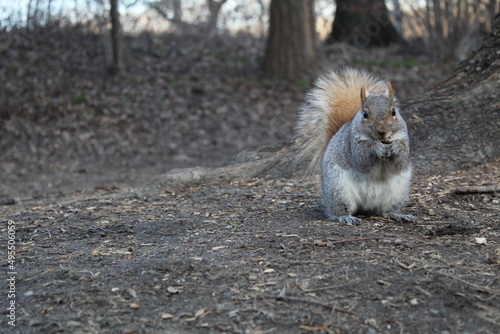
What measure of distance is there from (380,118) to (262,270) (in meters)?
1.10

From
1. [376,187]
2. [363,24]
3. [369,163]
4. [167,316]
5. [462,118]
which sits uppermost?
[363,24]

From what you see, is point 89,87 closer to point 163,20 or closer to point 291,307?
point 163,20

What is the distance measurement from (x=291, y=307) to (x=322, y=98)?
1.95 metres

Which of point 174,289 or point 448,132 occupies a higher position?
point 448,132

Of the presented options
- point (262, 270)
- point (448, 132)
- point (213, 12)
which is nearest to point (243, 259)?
point (262, 270)

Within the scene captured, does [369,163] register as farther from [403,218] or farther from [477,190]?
[477,190]

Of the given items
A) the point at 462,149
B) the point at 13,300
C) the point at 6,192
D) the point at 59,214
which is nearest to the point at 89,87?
the point at 6,192

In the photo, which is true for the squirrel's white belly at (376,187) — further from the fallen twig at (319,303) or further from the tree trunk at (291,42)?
the tree trunk at (291,42)

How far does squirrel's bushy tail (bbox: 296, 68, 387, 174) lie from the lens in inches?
149

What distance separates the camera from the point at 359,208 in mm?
3412

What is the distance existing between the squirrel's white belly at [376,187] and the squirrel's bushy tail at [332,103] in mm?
591

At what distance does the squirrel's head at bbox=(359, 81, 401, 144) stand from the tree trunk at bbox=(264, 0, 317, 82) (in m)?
6.99

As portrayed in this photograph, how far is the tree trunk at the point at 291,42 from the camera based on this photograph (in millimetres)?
9875

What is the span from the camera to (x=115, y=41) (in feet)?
31.9
